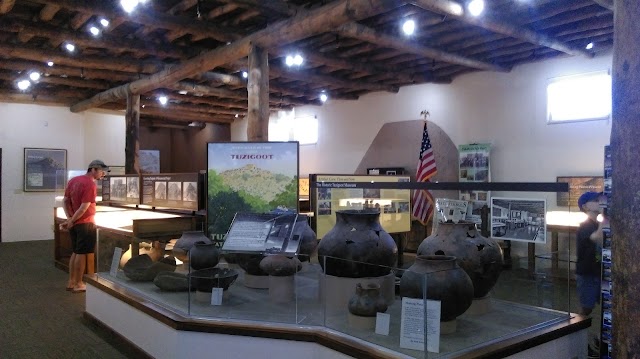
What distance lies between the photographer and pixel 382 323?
10.0ft

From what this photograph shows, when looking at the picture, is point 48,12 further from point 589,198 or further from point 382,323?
point 589,198

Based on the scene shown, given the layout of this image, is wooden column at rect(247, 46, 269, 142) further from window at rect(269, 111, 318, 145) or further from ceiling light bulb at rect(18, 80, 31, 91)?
window at rect(269, 111, 318, 145)

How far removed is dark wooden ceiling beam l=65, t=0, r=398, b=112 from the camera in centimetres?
523

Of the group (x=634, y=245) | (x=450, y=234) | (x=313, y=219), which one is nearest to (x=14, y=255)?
(x=313, y=219)

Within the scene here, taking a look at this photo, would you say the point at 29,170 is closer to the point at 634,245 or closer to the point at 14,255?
the point at 14,255

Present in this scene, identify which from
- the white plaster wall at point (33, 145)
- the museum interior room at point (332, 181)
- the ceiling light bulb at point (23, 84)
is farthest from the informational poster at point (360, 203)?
the white plaster wall at point (33, 145)

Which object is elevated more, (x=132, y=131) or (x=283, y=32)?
(x=283, y=32)

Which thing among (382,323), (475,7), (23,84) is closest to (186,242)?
(382,323)

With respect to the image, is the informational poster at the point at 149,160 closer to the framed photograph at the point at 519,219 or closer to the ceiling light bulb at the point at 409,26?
the ceiling light bulb at the point at 409,26

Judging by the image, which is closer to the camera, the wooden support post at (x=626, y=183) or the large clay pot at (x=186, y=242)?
the wooden support post at (x=626, y=183)

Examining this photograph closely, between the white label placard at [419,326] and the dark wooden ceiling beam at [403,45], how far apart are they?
→ 13.8 ft

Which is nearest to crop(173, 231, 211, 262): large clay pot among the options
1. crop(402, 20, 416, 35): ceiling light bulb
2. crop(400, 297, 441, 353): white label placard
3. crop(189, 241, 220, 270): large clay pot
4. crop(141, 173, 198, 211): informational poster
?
crop(189, 241, 220, 270): large clay pot

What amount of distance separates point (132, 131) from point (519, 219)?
816 centimetres

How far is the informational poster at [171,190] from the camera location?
6.29 metres
